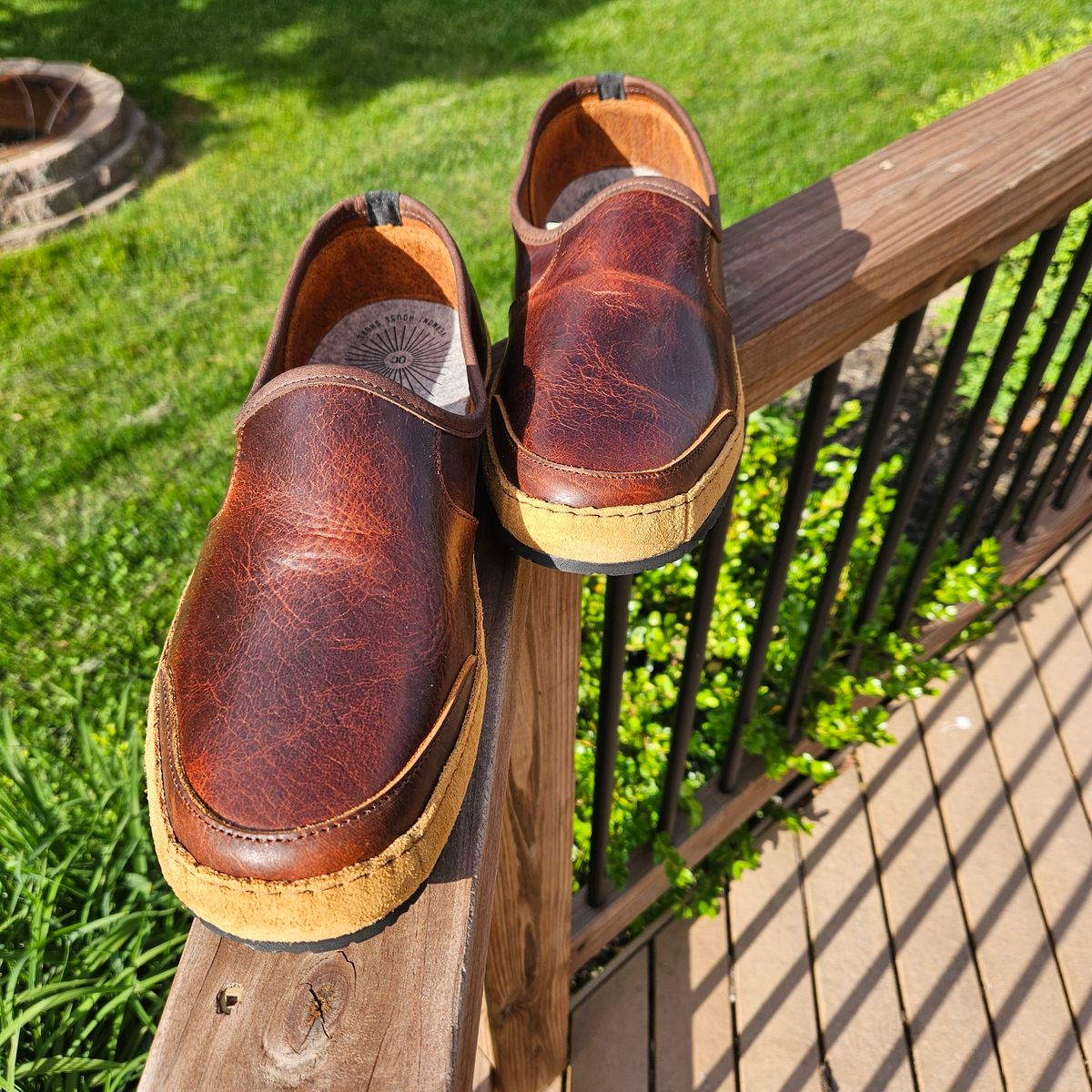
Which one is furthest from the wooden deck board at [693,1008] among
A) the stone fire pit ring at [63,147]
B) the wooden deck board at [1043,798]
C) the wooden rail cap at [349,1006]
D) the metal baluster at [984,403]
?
the stone fire pit ring at [63,147]

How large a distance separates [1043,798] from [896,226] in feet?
5.74

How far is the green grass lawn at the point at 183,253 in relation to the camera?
182 centimetres

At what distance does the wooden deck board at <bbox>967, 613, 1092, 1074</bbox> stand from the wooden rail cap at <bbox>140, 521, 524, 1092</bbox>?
6.21ft

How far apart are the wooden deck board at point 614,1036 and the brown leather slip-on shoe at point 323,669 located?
1.55 metres

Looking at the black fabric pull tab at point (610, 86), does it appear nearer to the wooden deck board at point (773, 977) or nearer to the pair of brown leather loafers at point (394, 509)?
the pair of brown leather loafers at point (394, 509)

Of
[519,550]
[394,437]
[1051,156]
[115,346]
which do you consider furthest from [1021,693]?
[115,346]

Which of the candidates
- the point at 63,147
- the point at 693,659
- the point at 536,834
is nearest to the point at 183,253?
the point at 63,147

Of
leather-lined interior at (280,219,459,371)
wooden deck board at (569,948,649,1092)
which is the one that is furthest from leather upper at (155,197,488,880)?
wooden deck board at (569,948,649,1092)

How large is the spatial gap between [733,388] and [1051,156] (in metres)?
0.70

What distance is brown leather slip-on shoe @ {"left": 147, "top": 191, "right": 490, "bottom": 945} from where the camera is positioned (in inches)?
27.3

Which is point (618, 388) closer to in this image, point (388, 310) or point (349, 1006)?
point (388, 310)

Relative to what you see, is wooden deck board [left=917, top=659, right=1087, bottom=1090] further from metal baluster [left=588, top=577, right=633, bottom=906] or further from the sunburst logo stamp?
the sunburst logo stamp

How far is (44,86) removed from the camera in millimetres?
5480

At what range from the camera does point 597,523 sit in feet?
3.09
